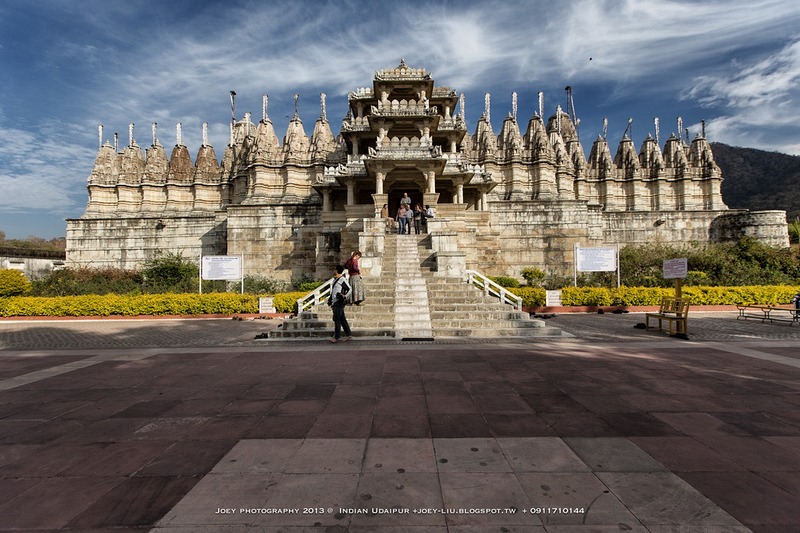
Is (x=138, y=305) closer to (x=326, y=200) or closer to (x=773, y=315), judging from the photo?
(x=326, y=200)

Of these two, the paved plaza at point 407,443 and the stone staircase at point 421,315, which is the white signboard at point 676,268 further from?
the stone staircase at point 421,315

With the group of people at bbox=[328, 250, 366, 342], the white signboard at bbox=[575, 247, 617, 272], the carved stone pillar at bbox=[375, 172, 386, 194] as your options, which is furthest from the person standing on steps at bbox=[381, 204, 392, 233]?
the white signboard at bbox=[575, 247, 617, 272]

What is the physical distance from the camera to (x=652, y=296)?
52.9 feet

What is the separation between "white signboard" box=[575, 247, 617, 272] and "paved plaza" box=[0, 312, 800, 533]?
32.1ft

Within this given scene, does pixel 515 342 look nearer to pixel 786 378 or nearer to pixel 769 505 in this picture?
pixel 786 378

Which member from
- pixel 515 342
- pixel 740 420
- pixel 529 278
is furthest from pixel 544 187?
pixel 740 420

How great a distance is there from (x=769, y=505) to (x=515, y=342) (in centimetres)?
632

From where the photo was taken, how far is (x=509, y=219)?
23.1 meters

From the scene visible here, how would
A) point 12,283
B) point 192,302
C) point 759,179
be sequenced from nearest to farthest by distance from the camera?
point 192,302
point 12,283
point 759,179

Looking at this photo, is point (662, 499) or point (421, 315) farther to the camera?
point (421, 315)

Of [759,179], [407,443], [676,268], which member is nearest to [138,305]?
[407,443]

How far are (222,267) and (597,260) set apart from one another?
17.8 metres

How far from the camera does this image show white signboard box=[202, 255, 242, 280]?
54.7ft

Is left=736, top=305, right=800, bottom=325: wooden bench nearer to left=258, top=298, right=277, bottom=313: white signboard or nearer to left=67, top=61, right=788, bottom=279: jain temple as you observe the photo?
left=67, top=61, right=788, bottom=279: jain temple
